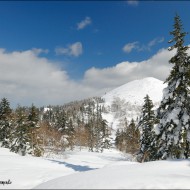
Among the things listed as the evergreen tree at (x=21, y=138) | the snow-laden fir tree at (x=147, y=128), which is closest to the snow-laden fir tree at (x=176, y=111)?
the snow-laden fir tree at (x=147, y=128)

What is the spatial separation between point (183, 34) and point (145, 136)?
58.0 ft

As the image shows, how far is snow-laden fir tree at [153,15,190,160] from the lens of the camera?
21.0 metres

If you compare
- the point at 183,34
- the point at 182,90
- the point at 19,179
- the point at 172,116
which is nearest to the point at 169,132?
the point at 172,116

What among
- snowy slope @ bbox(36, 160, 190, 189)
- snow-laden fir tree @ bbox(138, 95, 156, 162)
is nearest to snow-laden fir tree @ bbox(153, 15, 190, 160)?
snowy slope @ bbox(36, 160, 190, 189)

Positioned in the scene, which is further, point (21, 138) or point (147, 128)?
point (21, 138)

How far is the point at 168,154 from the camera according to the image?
2172 centimetres

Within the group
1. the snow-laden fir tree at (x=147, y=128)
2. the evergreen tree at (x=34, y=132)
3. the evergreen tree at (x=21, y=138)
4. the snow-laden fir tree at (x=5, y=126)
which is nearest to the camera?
the snow-laden fir tree at (x=147, y=128)

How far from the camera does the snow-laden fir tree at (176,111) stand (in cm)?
2098

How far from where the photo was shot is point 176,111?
2130 cm

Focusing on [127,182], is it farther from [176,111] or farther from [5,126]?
[5,126]

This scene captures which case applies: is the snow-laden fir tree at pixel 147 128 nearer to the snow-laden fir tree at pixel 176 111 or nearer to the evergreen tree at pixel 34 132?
the snow-laden fir tree at pixel 176 111

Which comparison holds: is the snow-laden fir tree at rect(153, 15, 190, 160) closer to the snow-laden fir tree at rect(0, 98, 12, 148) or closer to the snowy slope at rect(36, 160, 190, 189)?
the snowy slope at rect(36, 160, 190, 189)

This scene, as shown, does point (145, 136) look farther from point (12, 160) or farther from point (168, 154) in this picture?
point (12, 160)

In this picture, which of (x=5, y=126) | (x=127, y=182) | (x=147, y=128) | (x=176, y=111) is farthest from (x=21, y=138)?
(x=127, y=182)
